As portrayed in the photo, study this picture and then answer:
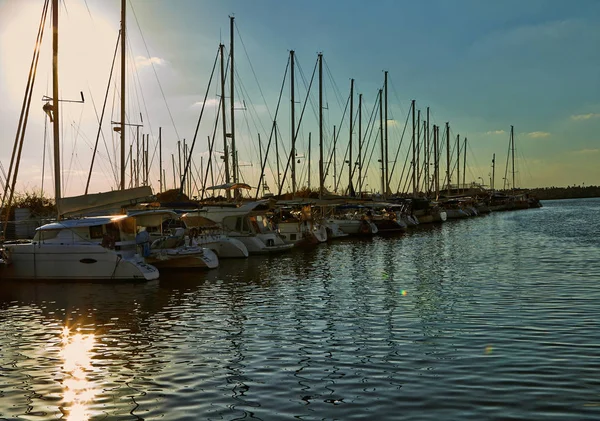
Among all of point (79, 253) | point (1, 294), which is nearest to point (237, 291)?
point (79, 253)

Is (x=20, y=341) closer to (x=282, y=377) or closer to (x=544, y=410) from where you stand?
(x=282, y=377)

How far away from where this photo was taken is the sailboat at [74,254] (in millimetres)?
26406

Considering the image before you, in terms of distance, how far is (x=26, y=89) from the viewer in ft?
98.3

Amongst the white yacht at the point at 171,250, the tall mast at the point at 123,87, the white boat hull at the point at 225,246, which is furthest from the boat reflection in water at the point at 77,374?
the white boat hull at the point at 225,246

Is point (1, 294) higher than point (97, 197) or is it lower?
lower

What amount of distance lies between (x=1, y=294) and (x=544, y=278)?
22.3m

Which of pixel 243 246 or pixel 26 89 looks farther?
pixel 243 246

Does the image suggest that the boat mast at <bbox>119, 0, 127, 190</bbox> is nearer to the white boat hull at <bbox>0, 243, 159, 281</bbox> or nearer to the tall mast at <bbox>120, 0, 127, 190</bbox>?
the tall mast at <bbox>120, 0, 127, 190</bbox>

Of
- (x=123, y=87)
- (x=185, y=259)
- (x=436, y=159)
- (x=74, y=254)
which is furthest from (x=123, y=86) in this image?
(x=436, y=159)

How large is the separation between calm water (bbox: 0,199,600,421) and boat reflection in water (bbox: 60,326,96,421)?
5cm

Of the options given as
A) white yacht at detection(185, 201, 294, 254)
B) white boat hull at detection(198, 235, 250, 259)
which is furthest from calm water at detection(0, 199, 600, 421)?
white yacht at detection(185, 201, 294, 254)

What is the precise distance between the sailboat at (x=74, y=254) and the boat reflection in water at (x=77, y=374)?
9911 mm

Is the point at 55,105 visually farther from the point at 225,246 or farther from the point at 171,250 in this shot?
the point at 225,246

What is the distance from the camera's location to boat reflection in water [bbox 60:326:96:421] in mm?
9797
